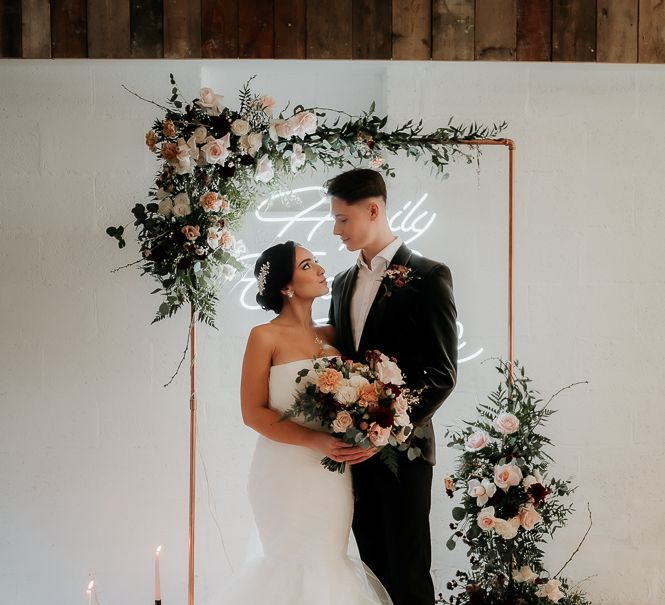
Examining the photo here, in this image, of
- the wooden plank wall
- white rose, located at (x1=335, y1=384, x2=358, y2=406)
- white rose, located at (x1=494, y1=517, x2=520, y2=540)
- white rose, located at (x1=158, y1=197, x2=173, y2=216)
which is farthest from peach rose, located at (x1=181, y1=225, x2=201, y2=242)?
white rose, located at (x1=494, y1=517, x2=520, y2=540)

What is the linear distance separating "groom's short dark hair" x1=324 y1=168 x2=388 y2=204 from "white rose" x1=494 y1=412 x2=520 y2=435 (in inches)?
38.0

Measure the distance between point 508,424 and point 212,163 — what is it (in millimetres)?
1456

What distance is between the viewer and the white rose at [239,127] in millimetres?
2369

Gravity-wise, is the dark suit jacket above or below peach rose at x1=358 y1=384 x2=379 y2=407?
above

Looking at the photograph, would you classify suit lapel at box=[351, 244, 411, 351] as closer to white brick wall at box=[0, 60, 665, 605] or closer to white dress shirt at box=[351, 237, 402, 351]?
white dress shirt at box=[351, 237, 402, 351]

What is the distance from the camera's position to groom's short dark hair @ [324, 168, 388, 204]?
2465mm

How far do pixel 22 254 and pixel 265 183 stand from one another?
1227 mm

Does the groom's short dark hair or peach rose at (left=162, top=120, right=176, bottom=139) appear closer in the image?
peach rose at (left=162, top=120, right=176, bottom=139)

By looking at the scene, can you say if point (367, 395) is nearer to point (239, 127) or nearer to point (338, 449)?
point (338, 449)

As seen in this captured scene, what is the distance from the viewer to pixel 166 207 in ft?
7.93

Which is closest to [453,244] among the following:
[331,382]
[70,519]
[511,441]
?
[511,441]

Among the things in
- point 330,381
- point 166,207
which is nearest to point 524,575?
point 330,381

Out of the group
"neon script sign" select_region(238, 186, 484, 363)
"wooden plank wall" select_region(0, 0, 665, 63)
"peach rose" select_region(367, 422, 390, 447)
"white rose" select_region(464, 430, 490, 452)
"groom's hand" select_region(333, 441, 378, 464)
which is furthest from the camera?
"neon script sign" select_region(238, 186, 484, 363)

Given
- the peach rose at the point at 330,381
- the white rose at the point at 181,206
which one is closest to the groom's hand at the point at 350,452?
the peach rose at the point at 330,381
